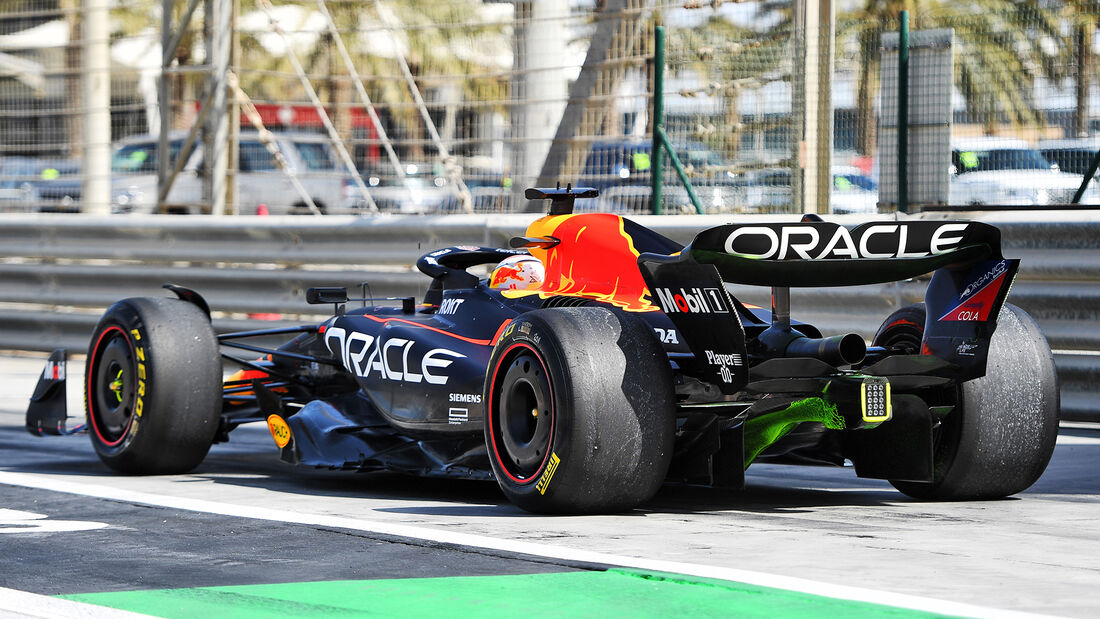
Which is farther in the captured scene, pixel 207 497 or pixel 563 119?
pixel 563 119

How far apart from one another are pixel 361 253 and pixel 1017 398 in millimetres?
7347

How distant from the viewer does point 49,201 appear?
15.7 meters

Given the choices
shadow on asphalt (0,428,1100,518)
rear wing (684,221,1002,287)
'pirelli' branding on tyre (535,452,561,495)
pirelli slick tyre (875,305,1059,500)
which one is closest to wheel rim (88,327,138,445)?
shadow on asphalt (0,428,1100,518)

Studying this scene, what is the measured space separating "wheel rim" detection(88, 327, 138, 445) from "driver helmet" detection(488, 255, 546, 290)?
1.87 meters

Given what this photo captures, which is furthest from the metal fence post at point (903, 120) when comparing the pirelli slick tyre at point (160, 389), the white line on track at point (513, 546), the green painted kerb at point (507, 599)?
the green painted kerb at point (507, 599)

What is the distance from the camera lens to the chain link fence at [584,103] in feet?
33.5

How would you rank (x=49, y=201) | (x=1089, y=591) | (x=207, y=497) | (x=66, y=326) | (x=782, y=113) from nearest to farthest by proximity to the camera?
(x=1089, y=591) → (x=207, y=497) → (x=782, y=113) → (x=66, y=326) → (x=49, y=201)

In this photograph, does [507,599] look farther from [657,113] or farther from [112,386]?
[657,113]

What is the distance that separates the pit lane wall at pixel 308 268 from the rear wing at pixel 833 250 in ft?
12.6

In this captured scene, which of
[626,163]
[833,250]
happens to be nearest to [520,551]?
[833,250]

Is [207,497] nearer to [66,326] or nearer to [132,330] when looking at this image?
[132,330]

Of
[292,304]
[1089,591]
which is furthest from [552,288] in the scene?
[292,304]

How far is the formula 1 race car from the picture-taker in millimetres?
6047

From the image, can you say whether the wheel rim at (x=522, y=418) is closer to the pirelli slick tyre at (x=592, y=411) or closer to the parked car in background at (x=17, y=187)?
the pirelli slick tyre at (x=592, y=411)
